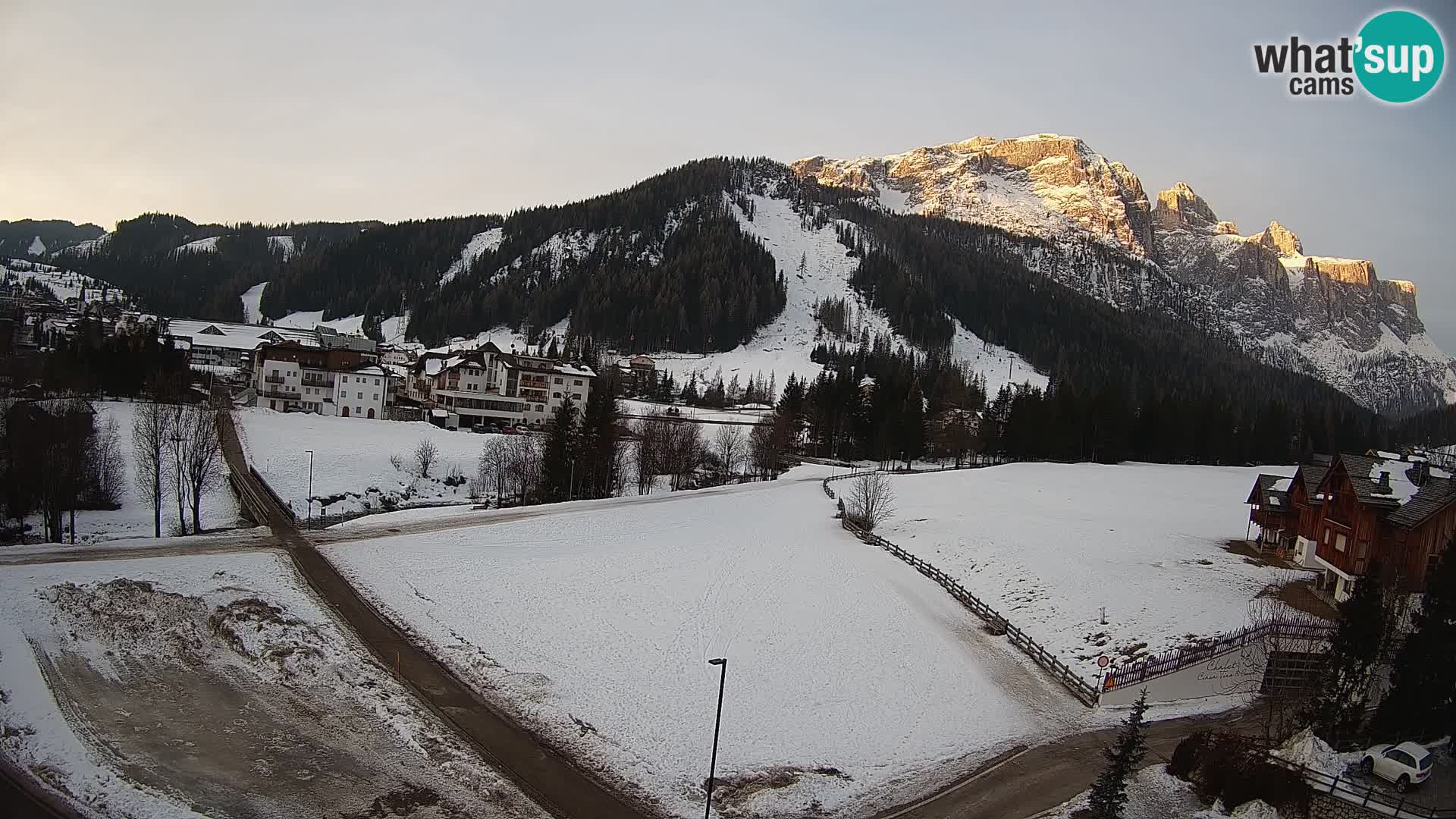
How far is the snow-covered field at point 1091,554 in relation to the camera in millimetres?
34844

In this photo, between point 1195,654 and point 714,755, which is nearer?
point 714,755

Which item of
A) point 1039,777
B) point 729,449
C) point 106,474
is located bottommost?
point 1039,777

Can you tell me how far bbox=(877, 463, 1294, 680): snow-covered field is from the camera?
34.8 meters

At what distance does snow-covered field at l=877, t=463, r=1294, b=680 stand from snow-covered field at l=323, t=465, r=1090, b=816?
3.38m

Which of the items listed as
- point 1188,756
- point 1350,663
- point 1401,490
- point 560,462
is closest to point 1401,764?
point 1350,663

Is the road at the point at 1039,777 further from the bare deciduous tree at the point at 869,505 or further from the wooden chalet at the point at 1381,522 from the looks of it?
the bare deciduous tree at the point at 869,505

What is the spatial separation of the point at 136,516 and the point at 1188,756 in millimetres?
58205

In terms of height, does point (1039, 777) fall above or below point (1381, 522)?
below

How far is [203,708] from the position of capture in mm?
23906

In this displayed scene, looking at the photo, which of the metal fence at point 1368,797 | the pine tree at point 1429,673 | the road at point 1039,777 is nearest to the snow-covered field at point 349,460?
the road at point 1039,777

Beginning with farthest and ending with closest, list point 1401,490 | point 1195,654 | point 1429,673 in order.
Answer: point 1401,490, point 1195,654, point 1429,673

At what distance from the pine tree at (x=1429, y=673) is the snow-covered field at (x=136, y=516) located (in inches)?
2215

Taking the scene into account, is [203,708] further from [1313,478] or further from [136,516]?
[1313,478]

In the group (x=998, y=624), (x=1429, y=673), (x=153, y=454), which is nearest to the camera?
(x=1429, y=673)
